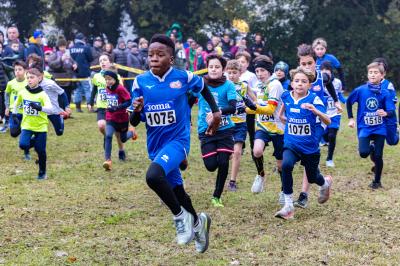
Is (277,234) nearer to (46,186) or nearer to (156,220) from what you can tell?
(156,220)

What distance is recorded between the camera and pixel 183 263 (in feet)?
22.7

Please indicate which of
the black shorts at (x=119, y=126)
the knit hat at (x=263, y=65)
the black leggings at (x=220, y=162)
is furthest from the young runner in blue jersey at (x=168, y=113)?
the black shorts at (x=119, y=126)

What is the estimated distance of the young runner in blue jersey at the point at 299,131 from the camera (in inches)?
335

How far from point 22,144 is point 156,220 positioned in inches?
133

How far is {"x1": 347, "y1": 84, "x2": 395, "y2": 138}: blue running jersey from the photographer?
10.5 metres

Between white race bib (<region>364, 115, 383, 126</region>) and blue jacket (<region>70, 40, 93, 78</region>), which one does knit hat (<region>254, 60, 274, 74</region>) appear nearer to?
white race bib (<region>364, 115, 383, 126</region>)

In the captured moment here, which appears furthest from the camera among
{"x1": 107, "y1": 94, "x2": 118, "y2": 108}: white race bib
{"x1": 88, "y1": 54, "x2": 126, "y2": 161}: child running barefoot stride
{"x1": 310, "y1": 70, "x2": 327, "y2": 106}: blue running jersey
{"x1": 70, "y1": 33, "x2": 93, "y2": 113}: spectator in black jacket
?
{"x1": 70, "y1": 33, "x2": 93, "y2": 113}: spectator in black jacket

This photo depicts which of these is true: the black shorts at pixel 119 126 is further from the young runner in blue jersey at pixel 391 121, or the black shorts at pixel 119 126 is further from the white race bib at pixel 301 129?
the white race bib at pixel 301 129

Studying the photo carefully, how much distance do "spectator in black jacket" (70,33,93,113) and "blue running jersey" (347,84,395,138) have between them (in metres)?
12.3

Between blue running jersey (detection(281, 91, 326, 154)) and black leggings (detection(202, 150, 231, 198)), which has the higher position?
blue running jersey (detection(281, 91, 326, 154))

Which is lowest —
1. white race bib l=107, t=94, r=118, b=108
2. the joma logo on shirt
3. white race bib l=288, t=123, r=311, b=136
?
white race bib l=288, t=123, r=311, b=136

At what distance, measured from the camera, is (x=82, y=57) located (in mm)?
21875

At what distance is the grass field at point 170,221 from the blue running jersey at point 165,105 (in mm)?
1194

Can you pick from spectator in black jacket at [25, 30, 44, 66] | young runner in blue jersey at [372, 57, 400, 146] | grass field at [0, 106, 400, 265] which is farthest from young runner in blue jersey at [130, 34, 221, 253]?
spectator in black jacket at [25, 30, 44, 66]
